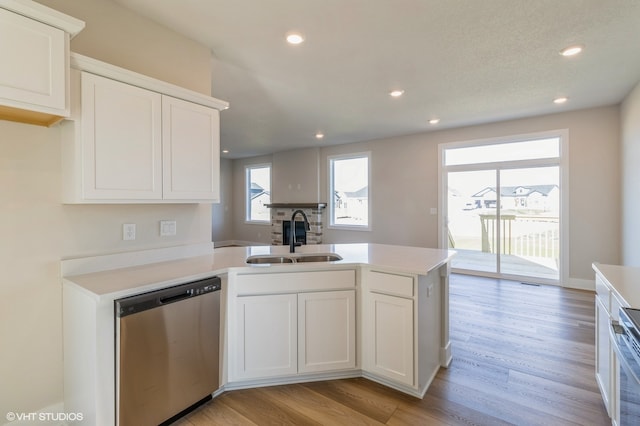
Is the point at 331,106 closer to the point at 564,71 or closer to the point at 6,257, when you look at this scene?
the point at 564,71

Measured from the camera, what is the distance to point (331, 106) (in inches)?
165

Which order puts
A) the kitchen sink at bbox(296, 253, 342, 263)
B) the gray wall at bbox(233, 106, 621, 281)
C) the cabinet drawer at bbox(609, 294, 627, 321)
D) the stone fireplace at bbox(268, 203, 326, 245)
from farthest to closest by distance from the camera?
the stone fireplace at bbox(268, 203, 326, 245), the gray wall at bbox(233, 106, 621, 281), the kitchen sink at bbox(296, 253, 342, 263), the cabinet drawer at bbox(609, 294, 627, 321)

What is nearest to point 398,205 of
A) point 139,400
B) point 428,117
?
point 428,117

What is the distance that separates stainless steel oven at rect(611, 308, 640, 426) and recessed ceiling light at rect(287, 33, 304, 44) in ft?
8.60

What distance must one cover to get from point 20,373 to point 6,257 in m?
0.65

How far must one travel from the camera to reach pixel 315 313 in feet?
6.97

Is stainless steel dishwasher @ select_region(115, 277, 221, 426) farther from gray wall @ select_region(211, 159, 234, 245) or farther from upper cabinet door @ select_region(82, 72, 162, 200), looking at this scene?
gray wall @ select_region(211, 159, 234, 245)

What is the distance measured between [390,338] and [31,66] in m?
2.54

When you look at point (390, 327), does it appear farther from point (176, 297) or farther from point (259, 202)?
point (259, 202)

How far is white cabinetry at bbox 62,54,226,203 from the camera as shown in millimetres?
1661

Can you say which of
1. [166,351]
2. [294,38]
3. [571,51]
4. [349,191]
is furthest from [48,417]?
[349,191]

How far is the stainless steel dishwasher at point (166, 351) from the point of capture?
1527 millimetres

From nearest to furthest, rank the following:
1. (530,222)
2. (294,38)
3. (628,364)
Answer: (628,364), (294,38), (530,222)

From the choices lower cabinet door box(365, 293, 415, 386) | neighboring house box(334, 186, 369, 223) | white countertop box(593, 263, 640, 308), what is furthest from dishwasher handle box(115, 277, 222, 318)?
neighboring house box(334, 186, 369, 223)
